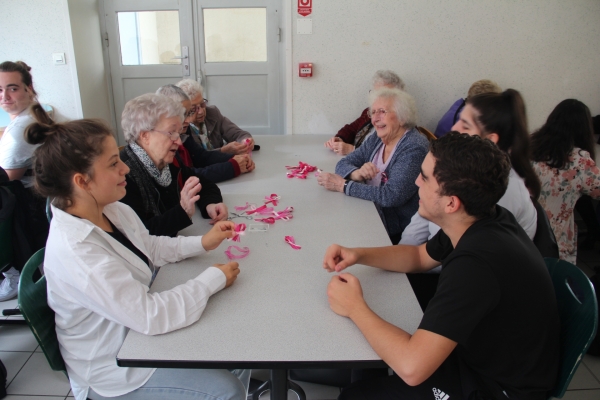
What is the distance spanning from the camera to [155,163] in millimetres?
2010

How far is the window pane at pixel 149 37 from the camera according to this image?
4.68 metres

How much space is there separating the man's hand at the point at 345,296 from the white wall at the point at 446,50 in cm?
324

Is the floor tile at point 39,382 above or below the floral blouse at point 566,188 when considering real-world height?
below

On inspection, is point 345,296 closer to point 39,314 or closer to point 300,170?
point 39,314

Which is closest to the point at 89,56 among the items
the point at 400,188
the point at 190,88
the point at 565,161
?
the point at 190,88

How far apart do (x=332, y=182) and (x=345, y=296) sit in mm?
1158

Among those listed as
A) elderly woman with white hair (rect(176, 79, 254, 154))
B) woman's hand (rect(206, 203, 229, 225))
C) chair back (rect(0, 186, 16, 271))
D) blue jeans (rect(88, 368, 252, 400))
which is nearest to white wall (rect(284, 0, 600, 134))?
elderly woman with white hair (rect(176, 79, 254, 154))

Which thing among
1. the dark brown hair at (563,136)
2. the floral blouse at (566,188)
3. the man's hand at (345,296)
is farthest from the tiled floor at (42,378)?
the dark brown hair at (563,136)

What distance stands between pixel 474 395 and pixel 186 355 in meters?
0.78

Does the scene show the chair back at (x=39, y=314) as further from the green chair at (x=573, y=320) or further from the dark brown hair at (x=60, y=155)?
the green chair at (x=573, y=320)

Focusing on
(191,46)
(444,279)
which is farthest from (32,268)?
(191,46)

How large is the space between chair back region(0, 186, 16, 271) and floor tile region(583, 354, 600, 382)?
10.1 feet

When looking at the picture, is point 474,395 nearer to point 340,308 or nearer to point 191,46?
point 340,308

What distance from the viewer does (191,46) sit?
470cm
